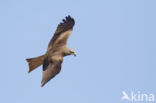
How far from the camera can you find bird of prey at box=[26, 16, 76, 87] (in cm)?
1512

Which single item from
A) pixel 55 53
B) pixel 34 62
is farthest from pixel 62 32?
pixel 34 62

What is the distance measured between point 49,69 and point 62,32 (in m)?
2.69

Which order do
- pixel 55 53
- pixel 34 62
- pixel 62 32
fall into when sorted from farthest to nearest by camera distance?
1. pixel 62 32
2. pixel 55 53
3. pixel 34 62

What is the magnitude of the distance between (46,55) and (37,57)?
31cm

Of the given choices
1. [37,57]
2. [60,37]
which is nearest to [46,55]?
[37,57]

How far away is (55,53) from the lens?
16.1 meters

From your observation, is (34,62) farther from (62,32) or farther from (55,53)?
(62,32)

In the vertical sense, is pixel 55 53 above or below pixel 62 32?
below

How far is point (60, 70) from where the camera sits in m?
15.1

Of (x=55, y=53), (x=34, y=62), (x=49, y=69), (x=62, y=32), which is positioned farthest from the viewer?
(x=62, y=32)

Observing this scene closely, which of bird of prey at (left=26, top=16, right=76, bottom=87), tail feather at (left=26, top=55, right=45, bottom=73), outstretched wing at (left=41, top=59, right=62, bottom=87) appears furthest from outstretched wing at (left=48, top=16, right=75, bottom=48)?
outstretched wing at (left=41, top=59, right=62, bottom=87)

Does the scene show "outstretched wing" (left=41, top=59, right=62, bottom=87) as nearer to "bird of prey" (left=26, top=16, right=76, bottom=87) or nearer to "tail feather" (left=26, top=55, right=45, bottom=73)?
"bird of prey" (left=26, top=16, right=76, bottom=87)

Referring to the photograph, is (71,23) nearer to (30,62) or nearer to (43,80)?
(30,62)

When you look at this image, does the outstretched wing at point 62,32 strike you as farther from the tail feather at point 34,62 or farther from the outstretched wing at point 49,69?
the outstretched wing at point 49,69
